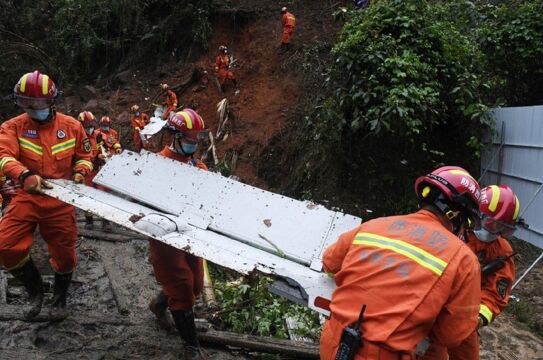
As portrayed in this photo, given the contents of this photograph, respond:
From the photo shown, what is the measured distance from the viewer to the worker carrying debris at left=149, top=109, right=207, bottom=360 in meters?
3.54

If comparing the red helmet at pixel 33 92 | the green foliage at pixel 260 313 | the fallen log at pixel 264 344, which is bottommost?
the green foliage at pixel 260 313

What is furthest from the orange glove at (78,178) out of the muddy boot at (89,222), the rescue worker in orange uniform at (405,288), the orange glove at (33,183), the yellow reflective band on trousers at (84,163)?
the muddy boot at (89,222)

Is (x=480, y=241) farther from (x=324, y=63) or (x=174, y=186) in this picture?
(x=324, y=63)

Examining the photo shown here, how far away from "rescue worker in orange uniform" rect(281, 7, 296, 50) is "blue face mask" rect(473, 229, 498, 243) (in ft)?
36.0

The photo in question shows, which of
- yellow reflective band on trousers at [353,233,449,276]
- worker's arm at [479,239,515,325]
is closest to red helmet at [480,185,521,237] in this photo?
worker's arm at [479,239,515,325]

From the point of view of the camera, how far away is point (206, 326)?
4.19 m

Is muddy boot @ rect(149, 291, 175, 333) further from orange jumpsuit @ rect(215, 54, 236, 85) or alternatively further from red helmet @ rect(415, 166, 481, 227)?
orange jumpsuit @ rect(215, 54, 236, 85)

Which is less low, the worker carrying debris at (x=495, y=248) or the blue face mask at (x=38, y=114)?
the blue face mask at (x=38, y=114)

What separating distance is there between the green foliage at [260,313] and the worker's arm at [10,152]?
2237mm

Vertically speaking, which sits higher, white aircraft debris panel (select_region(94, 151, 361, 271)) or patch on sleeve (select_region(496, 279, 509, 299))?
white aircraft debris panel (select_region(94, 151, 361, 271))

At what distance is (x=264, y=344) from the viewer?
153 inches

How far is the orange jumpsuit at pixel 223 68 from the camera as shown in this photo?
13.8 meters

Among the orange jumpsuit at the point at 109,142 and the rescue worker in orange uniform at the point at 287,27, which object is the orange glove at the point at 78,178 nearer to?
the orange jumpsuit at the point at 109,142

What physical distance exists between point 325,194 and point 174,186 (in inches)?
177
